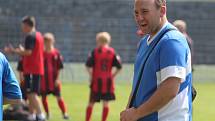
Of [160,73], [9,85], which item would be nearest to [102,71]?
[9,85]

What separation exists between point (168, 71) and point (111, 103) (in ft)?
37.4

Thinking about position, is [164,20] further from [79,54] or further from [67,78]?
[79,54]

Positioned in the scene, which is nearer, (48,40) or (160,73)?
(160,73)

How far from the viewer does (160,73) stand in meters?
4.54

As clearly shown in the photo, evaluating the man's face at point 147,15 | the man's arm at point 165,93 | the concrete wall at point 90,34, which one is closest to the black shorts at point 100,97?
the man's face at point 147,15

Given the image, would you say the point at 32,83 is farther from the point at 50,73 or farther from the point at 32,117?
the point at 50,73

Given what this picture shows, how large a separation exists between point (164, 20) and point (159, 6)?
12cm

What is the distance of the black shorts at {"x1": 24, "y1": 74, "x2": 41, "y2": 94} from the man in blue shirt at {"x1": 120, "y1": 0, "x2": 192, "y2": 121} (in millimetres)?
7998

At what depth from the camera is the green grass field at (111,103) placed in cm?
1332

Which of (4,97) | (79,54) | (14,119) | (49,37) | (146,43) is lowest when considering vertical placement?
(79,54)


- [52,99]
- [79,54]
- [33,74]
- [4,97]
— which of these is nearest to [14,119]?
[33,74]

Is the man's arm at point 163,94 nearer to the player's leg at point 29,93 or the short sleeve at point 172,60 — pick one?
the short sleeve at point 172,60

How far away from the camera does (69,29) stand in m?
26.1

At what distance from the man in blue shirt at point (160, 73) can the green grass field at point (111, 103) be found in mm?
8201
